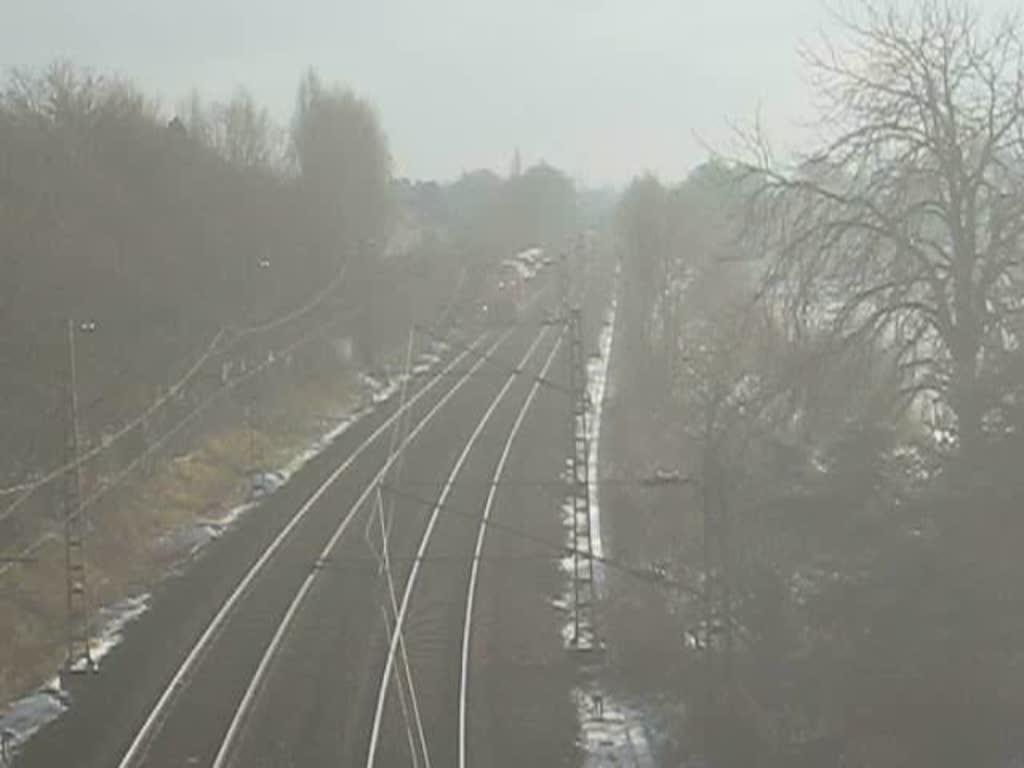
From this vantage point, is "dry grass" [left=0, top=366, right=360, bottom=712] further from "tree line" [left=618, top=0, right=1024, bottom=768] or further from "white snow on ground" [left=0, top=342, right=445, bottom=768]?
"tree line" [left=618, top=0, right=1024, bottom=768]

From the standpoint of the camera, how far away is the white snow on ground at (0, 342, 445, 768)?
583 inches

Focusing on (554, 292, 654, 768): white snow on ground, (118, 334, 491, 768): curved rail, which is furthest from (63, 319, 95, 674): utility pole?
(554, 292, 654, 768): white snow on ground

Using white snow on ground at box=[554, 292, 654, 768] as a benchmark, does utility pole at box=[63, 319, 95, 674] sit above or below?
above

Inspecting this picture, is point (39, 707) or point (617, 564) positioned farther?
point (617, 564)

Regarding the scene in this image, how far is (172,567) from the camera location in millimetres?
21219

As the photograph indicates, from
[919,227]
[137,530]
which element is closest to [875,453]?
[919,227]

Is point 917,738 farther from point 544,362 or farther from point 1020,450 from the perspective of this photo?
point 544,362

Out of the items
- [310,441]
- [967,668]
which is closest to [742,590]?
[967,668]

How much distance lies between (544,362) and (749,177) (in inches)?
1015

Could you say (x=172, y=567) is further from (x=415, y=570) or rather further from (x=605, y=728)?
(x=605, y=728)

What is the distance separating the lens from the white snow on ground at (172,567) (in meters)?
14.8

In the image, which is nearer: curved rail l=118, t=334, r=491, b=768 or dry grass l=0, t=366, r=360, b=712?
curved rail l=118, t=334, r=491, b=768

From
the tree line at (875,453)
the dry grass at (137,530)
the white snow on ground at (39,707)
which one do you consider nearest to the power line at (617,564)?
the tree line at (875,453)

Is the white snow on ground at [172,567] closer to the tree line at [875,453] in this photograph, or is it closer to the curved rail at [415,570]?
the curved rail at [415,570]
